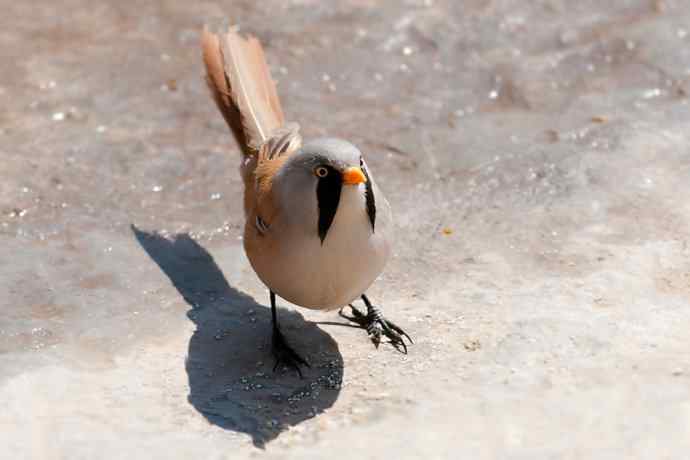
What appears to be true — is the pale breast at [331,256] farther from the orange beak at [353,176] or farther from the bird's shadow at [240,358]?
the bird's shadow at [240,358]

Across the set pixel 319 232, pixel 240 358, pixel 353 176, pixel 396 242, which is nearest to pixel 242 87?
pixel 396 242

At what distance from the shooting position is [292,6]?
26.2ft

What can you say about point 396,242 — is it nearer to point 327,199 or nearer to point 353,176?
point 327,199

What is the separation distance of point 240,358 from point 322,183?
1.02 metres

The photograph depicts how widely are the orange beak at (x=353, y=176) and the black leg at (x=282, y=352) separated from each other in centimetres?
89

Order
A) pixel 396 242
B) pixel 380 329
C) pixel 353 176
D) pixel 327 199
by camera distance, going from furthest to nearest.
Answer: pixel 396 242 < pixel 380 329 < pixel 327 199 < pixel 353 176

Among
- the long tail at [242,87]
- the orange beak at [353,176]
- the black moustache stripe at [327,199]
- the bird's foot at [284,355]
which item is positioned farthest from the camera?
the long tail at [242,87]

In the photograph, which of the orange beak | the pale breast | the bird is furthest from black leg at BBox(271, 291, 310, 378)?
the orange beak

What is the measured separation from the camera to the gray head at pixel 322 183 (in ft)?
13.7

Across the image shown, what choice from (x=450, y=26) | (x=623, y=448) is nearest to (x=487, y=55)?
(x=450, y=26)

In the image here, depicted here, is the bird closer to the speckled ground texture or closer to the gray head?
the gray head

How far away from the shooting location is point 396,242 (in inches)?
221

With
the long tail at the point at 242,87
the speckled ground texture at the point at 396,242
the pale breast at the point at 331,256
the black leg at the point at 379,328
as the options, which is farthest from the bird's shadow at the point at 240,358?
the long tail at the point at 242,87

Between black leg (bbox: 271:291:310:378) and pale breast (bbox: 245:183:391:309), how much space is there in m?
0.31
